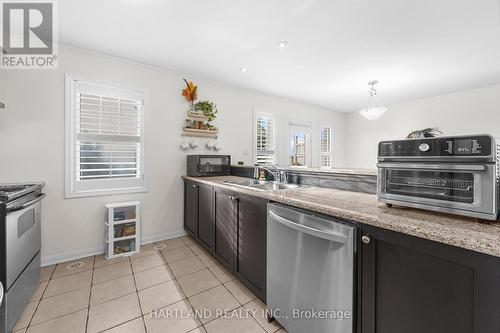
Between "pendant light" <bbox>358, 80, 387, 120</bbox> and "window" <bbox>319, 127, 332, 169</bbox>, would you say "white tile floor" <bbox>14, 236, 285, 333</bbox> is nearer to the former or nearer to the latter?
"pendant light" <bbox>358, 80, 387, 120</bbox>

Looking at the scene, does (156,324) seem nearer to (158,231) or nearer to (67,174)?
(158,231)

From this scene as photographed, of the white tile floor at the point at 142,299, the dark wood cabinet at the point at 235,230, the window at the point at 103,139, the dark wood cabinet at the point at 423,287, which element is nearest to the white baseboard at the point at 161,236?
the white tile floor at the point at 142,299

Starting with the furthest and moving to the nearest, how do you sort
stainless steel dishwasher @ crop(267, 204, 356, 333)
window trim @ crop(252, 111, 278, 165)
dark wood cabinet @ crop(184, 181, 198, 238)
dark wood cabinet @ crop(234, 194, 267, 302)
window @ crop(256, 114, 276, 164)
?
window @ crop(256, 114, 276, 164), window trim @ crop(252, 111, 278, 165), dark wood cabinet @ crop(184, 181, 198, 238), dark wood cabinet @ crop(234, 194, 267, 302), stainless steel dishwasher @ crop(267, 204, 356, 333)

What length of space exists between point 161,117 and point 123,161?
0.77 meters

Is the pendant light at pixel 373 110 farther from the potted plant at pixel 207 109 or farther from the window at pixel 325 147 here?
the potted plant at pixel 207 109

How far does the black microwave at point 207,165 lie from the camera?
297 cm

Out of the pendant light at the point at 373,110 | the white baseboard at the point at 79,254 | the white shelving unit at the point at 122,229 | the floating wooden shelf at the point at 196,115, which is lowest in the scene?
the white baseboard at the point at 79,254

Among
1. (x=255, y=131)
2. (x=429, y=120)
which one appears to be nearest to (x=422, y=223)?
(x=255, y=131)

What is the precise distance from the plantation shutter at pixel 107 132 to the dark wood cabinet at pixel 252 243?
69.9 inches

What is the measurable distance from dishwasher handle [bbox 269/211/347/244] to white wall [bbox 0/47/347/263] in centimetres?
211

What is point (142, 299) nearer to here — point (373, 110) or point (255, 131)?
point (255, 131)

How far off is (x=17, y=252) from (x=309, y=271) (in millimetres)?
2011

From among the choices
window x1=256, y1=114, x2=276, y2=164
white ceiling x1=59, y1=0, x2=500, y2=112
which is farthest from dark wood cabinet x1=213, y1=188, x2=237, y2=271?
window x1=256, y1=114, x2=276, y2=164

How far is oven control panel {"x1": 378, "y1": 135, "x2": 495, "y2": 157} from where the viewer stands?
812 mm
